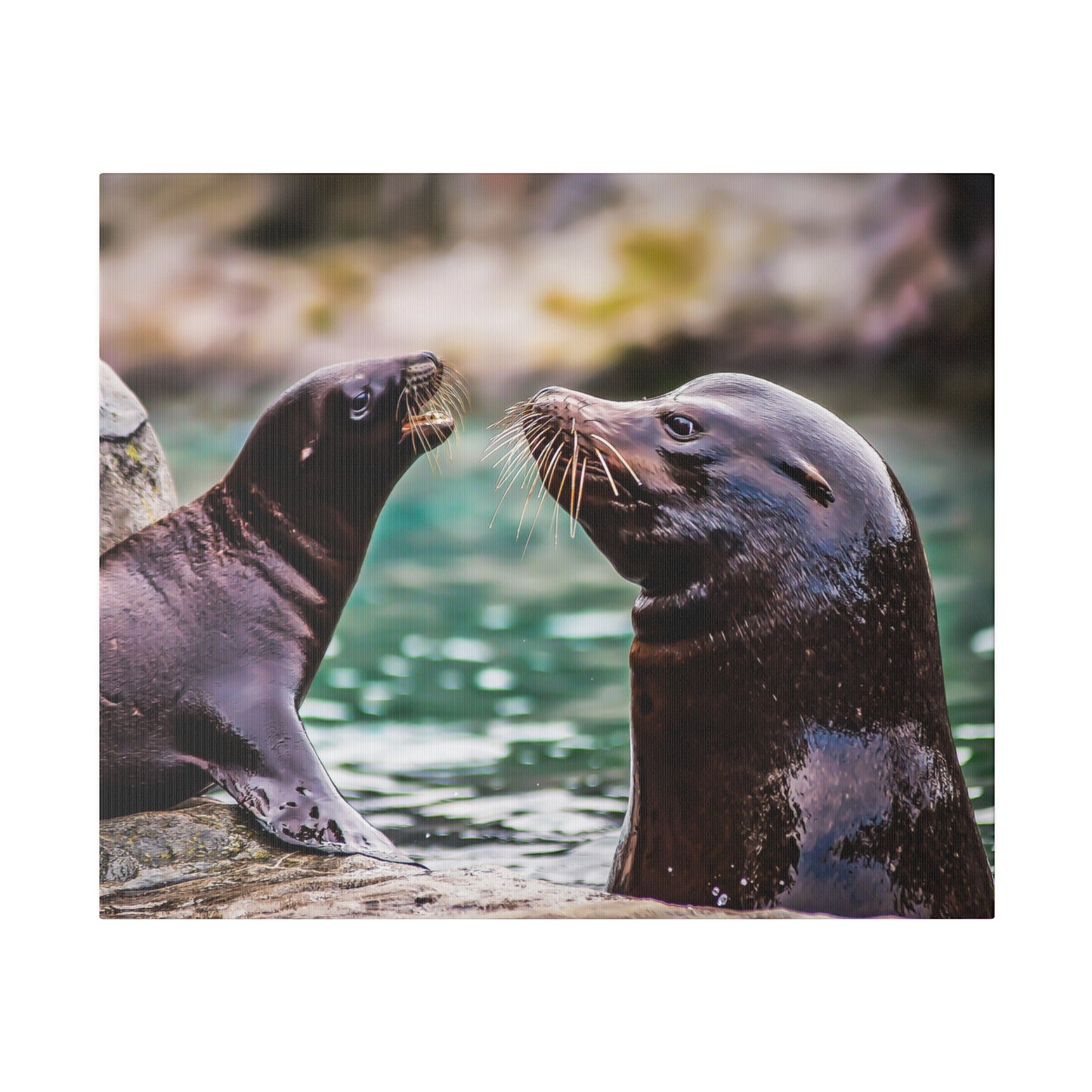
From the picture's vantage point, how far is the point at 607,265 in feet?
17.6

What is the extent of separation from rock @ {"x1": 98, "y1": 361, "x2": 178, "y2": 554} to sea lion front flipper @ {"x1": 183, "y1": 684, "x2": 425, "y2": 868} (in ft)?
3.25

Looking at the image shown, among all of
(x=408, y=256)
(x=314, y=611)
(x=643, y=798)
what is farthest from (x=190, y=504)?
(x=643, y=798)

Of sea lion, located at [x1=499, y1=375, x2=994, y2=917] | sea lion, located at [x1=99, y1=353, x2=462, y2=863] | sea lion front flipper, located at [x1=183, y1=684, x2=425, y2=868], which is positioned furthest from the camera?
sea lion, located at [x1=99, y1=353, x2=462, y2=863]

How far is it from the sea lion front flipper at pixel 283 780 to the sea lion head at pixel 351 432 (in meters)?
0.91

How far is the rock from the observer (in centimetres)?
544

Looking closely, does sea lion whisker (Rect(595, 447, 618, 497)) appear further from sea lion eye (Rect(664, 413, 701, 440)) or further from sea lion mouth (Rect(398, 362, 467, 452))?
sea lion mouth (Rect(398, 362, 467, 452))

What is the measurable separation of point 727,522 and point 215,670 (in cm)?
237

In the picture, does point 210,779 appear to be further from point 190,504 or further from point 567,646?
point 567,646

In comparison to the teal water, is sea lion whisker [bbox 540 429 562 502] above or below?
above

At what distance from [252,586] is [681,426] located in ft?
6.86

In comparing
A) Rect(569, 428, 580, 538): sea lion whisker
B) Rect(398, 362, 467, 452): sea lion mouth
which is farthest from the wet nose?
Rect(569, 428, 580, 538): sea lion whisker

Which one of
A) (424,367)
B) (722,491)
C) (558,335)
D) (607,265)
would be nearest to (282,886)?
(424,367)

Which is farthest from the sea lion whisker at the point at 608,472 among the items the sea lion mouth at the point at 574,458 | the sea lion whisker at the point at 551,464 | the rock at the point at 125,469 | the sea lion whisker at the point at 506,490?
the rock at the point at 125,469

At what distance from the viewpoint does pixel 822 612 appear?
4742 millimetres
